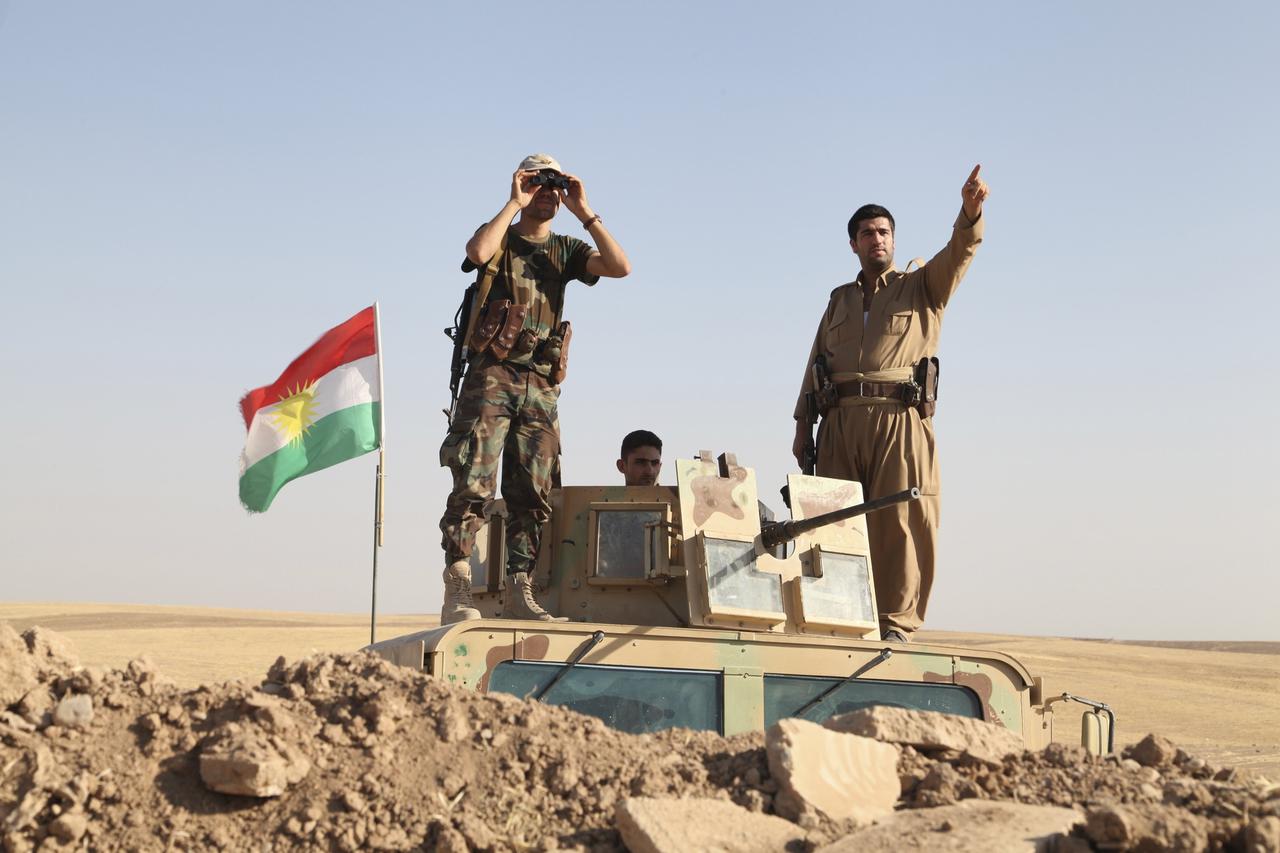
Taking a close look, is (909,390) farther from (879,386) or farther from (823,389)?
(823,389)

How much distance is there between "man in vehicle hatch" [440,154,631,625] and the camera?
21.5ft

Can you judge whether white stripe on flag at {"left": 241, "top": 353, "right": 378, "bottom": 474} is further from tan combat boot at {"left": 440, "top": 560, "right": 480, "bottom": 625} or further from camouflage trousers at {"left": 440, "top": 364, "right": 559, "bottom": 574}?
tan combat boot at {"left": 440, "top": 560, "right": 480, "bottom": 625}

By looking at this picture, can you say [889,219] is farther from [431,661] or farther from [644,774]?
[644,774]

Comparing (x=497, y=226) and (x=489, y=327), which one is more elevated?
(x=497, y=226)

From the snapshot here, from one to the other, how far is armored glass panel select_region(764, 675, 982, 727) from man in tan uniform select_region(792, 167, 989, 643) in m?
0.84

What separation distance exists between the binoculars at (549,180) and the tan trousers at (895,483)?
6.40ft

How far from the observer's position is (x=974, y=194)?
23.8ft

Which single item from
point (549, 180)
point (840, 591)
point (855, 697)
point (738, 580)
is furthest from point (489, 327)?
point (855, 697)

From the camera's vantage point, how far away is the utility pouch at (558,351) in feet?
22.5

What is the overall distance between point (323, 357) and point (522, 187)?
366cm

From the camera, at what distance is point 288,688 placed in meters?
4.14

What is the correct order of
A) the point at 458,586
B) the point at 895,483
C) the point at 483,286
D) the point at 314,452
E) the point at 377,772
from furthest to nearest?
the point at 314,452 → the point at 895,483 → the point at 483,286 → the point at 458,586 → the point at 377,772

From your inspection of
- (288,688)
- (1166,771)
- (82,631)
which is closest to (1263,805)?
(1166,771)

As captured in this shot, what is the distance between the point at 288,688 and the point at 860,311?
4.40 meters
